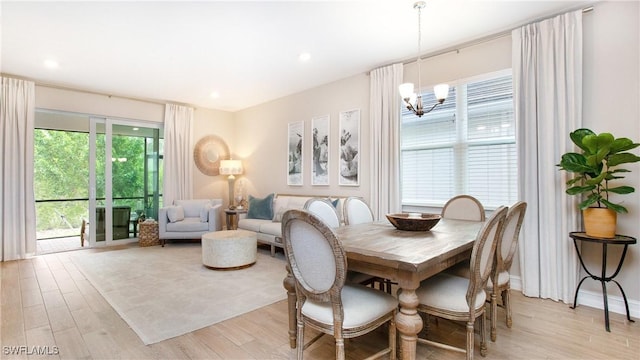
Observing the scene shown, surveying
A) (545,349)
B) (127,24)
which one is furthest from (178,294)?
(545,349)

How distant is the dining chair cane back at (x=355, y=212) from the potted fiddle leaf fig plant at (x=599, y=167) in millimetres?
1720

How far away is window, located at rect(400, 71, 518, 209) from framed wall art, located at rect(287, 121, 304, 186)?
78.4 inches

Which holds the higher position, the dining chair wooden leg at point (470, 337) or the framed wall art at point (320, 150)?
the framed wall art at point (320, 150)

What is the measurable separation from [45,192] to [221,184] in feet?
11.3

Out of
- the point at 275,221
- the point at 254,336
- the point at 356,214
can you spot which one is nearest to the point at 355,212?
the point at 356,214

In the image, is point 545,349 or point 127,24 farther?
point 127,24

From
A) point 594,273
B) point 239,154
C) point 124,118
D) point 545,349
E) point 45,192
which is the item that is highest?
point 124,118

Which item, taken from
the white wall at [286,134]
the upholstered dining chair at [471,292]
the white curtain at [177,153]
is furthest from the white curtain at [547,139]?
the white curtain at [177,153]

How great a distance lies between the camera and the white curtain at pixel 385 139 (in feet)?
13.1

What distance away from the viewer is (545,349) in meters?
2.04

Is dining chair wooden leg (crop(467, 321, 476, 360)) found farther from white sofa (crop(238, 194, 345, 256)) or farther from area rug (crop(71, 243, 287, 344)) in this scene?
white sofa (crop(238, 194, 345, 256))

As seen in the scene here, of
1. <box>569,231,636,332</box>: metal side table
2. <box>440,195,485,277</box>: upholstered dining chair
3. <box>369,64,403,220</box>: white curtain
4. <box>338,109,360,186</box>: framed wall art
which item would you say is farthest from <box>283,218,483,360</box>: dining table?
<box>338,109,360,186</box>: framed wall art

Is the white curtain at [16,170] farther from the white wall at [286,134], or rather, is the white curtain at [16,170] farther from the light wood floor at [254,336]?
the white wall at [286,134]

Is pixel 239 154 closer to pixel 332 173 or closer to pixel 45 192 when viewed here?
pixel 332 173
